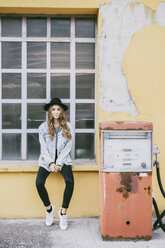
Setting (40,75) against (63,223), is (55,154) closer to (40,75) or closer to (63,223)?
(63,223)

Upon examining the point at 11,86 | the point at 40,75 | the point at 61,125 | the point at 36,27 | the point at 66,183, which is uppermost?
the point at 36,27

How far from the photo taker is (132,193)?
407 cm

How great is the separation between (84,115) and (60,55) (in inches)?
40.8

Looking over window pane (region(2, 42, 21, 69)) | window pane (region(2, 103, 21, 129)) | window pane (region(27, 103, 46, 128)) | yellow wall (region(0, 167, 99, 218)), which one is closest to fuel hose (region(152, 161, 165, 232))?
yellow wall (region(0, 167, 99, 218))

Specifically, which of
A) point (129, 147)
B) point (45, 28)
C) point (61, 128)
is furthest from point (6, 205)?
point (45, 28)

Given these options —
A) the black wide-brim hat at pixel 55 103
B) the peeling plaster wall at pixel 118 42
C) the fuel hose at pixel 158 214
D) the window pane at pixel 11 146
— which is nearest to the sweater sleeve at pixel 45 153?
the black wide-brim hat at pixel 55 103

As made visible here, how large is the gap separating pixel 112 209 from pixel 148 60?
7.57 ft

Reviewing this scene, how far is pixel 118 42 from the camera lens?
4945 mm

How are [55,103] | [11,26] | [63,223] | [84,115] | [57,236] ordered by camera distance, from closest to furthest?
1. [57,236]
2. [63,223]
3. [55,103]
4. [11,26]
5. [84,115]

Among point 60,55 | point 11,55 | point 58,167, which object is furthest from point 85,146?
point 11,55

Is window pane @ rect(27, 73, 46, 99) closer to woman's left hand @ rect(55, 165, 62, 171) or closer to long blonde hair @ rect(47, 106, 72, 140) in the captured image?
long blonde hair @ rect(47, 106, 72, 140)

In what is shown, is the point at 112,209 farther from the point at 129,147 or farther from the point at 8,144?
the point at 8,144

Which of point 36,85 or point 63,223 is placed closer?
point 63,223

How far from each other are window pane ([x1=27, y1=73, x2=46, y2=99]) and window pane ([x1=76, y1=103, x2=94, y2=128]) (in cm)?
61
